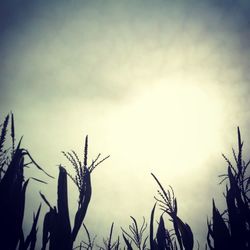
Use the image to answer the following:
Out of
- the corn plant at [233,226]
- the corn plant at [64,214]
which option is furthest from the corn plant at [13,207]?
the corn plant at [233,226]

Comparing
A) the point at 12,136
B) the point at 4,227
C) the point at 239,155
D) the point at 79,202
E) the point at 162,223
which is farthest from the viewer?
the point at 162,223

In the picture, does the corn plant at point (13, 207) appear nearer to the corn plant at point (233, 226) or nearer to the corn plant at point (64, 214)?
the corn plant at point (64, 214)

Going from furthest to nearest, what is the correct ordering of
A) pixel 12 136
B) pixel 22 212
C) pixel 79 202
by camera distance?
pixel 12 136
pixel 79 202
pixel 22 212

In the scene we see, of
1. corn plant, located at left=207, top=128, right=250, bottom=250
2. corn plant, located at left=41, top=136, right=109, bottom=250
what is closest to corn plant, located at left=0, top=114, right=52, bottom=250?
corn plant, located at left=41, top=136, right=109, bottom=250

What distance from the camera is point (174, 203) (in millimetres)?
2439

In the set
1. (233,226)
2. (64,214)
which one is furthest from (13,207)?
(233,226)

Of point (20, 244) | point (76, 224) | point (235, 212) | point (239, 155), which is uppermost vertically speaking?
point (239, 155)

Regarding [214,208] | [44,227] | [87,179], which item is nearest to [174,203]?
[214,208]

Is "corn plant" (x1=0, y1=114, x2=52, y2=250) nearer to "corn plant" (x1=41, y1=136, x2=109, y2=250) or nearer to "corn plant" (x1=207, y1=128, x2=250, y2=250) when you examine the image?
"corn plant" (x1=41, y1=136, x2=109, y2=250)

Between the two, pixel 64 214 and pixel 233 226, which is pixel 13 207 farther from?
pixel 233 226

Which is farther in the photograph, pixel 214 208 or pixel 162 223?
pixel 162 223

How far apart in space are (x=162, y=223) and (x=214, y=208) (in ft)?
2.94

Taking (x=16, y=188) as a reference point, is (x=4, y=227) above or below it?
below

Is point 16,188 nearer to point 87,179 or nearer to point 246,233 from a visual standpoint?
point 87,179
